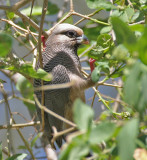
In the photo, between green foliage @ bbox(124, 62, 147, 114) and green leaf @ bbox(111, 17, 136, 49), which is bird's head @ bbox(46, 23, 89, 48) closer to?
green leaf @ bbox(111, 17, 136, 49)

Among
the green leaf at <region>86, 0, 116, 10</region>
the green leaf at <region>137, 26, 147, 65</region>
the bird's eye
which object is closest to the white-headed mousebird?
the bird's eye

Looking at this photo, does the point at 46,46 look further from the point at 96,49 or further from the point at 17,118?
the point at 17,118

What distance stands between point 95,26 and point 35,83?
1.07 metres

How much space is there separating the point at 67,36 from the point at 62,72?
419 millimetres

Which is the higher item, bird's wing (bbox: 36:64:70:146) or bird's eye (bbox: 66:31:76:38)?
bird's eye (bbox: 66:31:76:38)

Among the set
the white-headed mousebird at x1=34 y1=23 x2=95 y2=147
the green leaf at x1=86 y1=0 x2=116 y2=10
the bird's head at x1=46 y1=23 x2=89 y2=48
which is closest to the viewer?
the green leaf at x1=86 y1=0 x2=116 y2=10

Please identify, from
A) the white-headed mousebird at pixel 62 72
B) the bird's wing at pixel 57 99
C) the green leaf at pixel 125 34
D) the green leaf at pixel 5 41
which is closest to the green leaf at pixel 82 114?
the green leaf at pixel 125 34

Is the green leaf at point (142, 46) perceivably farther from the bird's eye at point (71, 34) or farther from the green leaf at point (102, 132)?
the bird's eye at point (71, 34)

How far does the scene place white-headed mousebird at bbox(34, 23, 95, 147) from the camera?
7.54ft

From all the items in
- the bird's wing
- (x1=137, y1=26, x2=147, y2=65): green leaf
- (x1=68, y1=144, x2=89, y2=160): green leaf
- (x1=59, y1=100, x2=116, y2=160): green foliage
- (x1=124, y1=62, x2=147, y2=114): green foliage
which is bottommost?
the bird's wing

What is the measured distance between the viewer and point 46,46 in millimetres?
2562

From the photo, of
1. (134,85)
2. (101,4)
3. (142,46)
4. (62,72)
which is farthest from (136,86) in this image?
(62,72)

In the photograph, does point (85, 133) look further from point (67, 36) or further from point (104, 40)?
point (67, 36)

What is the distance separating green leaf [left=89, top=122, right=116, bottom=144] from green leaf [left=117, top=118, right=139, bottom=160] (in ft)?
0.13
